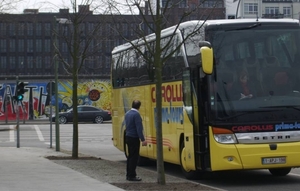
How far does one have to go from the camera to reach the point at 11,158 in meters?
22.5

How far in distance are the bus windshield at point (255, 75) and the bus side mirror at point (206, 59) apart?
0.84 m

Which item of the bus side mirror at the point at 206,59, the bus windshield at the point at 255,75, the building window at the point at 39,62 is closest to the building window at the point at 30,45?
the building window at the point at 39,62

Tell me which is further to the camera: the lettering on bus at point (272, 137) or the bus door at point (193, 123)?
the bus door at point (193, 123)

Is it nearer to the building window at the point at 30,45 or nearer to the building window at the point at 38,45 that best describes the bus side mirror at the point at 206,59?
the building window at the point at 38,45

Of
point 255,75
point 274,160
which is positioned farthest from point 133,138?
point 274,160

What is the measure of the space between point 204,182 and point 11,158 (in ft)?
29.2

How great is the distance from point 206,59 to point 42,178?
4655 mm

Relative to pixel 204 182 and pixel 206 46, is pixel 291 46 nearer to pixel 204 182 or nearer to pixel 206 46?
pixel 206 46

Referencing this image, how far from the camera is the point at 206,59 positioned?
13.7 m

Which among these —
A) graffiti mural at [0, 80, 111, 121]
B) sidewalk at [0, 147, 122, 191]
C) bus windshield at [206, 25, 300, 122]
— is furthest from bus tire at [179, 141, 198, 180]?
graffiti mural at [0, 80, 111, 121]

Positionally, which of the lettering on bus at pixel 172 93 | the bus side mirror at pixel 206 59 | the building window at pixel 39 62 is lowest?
the lettering on bus at pixel 172 93

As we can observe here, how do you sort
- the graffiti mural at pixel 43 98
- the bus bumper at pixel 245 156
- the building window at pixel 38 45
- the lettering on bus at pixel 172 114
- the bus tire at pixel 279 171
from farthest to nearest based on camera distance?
1. the building window at pixel 38 45
2. the graffiti mural at pixel 43 98
3. the bus tire at pixel 279 171
4. the lettering on bus at pixel 172 114
5. the bus bumper at pixel 245 156

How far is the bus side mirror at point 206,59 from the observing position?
1372 cm

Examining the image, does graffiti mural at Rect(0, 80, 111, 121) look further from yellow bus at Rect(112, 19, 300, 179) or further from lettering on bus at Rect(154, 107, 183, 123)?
yellow bus at Rect(112, 19, 300, 179)
